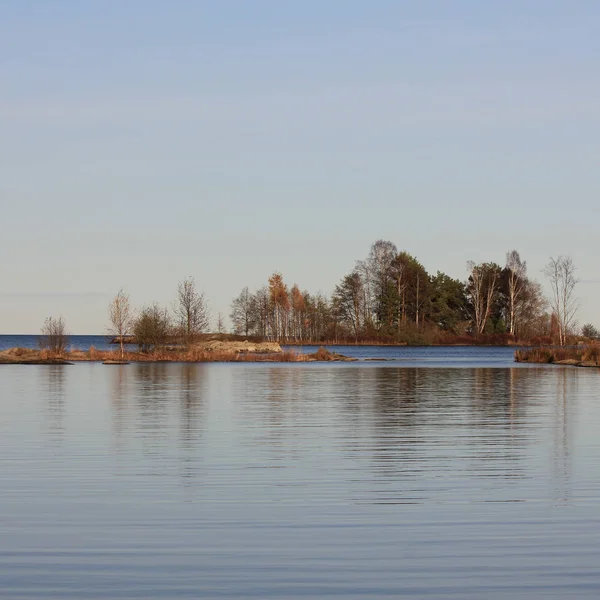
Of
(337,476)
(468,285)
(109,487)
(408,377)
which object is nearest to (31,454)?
(109,487)

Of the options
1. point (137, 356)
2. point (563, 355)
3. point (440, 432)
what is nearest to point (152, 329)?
point (137, 356)

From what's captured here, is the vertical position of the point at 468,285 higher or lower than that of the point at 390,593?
higher

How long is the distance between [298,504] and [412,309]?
348ft

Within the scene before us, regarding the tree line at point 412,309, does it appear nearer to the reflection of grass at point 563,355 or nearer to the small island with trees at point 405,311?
the small island with trees at point 405,311

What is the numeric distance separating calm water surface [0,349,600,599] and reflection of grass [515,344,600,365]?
3972 cm

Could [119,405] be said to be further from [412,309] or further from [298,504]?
[412,309]

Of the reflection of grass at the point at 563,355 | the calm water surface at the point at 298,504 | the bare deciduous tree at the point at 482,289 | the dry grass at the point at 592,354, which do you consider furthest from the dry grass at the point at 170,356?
the bare deciduous tree at the point at 482,289

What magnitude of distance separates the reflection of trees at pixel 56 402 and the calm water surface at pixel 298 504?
0.18 metres

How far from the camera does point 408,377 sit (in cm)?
4603

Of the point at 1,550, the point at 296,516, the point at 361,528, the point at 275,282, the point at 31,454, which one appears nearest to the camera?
the point at 1,550

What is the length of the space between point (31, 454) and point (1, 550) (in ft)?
23.6

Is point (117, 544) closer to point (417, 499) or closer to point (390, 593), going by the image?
point (390, 593)

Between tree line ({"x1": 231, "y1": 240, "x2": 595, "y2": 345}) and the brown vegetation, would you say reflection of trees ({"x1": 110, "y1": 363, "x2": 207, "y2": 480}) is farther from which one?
tree line ({"x1": 231, "y1": 240, "x2": 595, "y2": 345})

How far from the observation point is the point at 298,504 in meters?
11.6
